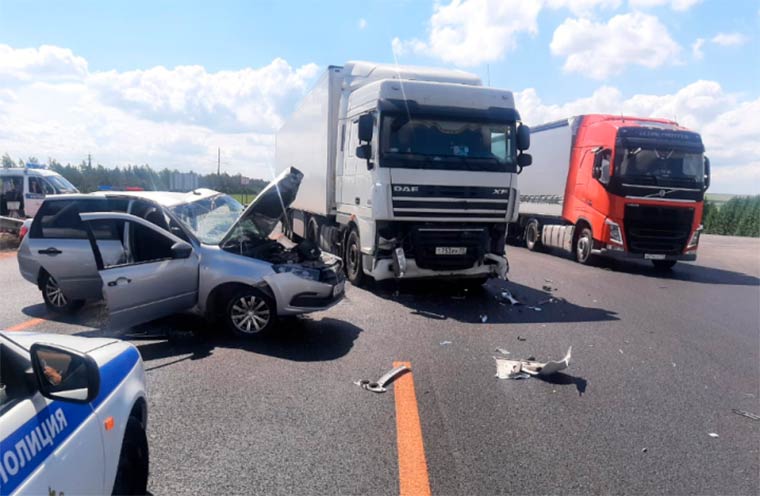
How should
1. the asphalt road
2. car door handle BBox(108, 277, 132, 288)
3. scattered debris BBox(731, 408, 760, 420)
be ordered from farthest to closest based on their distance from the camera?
car door handle BBox(108, 277, 132, 288) → scattered debris BBox(731, 408, 760, 420) → the asphalt road

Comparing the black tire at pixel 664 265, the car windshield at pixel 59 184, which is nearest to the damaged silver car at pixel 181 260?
the black tire at pixel 664 265

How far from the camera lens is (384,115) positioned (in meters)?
8.98

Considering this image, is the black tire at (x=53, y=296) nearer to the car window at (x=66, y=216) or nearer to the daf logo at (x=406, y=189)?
the car window at (x=66, y=216)

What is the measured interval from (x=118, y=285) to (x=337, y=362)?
2500mm

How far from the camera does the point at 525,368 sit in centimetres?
561

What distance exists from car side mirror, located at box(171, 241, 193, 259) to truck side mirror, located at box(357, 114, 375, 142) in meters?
3.77

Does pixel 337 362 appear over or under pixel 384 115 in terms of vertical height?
under

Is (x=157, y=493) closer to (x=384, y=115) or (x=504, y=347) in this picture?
(x=504, y=347)

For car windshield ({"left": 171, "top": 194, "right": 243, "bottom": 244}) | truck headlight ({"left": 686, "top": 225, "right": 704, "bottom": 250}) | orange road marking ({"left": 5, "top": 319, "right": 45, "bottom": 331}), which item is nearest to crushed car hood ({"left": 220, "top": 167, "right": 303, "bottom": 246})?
car windshield ({"left": 171, "top": 194, "right": 243, "bottom": 244})

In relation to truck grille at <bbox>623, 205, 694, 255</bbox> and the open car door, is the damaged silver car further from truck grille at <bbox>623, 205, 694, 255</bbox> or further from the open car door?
truck grille at <bbox>623, 205, 694, 255</bbox>

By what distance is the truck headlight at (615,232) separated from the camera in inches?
518

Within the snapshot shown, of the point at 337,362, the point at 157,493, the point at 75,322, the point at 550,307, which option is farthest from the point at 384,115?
the point at 157,493

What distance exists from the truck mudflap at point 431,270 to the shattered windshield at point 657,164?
210 inches

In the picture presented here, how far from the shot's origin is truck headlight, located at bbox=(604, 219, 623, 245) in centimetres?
1315
